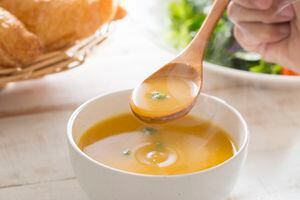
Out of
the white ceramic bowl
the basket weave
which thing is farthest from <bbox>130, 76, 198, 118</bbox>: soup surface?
the basket weave

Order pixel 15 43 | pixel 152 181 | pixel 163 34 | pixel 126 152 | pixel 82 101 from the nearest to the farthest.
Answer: pixel 152 181 < pixel 126 152 < pixel 15 43 < pixel 82 101 < pixel 163 34

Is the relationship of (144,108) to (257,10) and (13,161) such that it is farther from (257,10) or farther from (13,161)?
(257,10)

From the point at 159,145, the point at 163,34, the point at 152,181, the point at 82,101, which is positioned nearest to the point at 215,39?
the point at 163,34

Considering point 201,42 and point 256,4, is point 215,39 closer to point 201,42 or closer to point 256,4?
point 256,4

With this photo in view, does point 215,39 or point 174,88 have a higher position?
point 174,88

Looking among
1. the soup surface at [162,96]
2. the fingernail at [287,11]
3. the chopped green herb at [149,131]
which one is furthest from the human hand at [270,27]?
the chopped green herb at [149,131]

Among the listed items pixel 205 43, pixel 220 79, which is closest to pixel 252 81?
pixel 220 79

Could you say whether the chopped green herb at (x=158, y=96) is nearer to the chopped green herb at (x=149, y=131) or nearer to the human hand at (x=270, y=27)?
the chopped green herb at (x=149, y=131)

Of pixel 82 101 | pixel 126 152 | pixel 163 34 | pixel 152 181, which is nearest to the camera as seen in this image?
pixel 152 181
